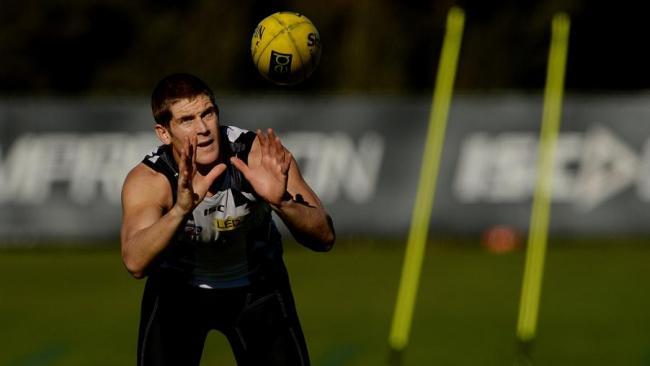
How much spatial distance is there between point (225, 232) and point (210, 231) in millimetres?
83

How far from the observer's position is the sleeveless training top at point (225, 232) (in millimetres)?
7156

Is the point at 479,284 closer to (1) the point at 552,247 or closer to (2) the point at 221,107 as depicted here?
(1) the point at 552,247

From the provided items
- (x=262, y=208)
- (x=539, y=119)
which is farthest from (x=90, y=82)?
(x=262, y=208)

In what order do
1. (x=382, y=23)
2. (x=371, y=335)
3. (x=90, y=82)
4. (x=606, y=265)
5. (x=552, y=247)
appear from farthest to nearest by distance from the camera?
(x=90, y=82), (x=382, y=23), (x=552, y=247), (x=606, y=265), (x=371, y=335)

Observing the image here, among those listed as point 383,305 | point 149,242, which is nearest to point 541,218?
point 383,305

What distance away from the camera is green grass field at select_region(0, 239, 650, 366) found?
12711 mm

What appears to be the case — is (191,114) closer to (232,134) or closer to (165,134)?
(165,134)

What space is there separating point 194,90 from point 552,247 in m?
15.1

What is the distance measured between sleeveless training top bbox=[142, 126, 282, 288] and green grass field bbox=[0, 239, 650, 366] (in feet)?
15.6

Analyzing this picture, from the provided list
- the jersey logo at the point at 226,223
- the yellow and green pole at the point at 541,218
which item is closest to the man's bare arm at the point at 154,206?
the jersey logo at the point at 226,223

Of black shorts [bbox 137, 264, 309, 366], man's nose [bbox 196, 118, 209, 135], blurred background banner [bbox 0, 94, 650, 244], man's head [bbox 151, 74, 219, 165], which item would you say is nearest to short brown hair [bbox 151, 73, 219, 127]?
man's head [bbox 151, 74, 219, 165]

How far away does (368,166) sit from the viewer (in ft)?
72.5

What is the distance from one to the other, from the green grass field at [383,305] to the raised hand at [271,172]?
5504 mm

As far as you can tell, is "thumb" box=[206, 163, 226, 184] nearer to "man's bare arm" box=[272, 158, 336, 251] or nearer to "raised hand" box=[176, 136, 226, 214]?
"raised hand" box=[176, 136, 226, 214]
